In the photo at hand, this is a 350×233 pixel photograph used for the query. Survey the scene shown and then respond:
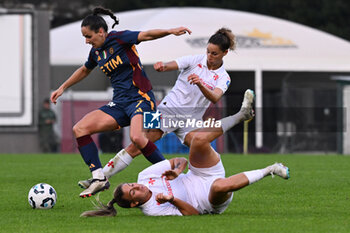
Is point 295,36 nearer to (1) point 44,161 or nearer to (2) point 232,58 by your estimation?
(2) point 232,58

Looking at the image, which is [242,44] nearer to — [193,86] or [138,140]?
[193,86]

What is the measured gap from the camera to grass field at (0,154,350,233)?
7.51 m

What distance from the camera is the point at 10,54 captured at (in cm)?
2627

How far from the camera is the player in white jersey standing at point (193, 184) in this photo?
8.02m

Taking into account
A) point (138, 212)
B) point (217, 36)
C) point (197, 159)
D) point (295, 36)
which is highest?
point (295, 36)

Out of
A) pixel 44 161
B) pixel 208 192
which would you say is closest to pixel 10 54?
pixel 44 161

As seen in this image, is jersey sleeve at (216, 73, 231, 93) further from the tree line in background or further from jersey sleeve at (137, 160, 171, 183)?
the tree line in background

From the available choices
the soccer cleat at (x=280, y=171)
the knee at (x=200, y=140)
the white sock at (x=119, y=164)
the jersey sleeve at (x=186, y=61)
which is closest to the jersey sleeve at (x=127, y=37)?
the jersey sleeve at (x=186, y=61)

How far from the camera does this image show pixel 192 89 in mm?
→ 9602

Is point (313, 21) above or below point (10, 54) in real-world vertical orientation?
above

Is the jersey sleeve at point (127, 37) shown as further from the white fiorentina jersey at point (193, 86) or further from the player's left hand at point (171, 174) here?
the player's left hand at point (171, 174)

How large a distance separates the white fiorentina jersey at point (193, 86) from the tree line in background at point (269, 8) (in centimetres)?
3860

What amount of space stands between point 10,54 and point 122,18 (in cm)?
1076

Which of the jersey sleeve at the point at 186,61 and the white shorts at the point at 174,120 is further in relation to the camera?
the white shorts at the point at 174,120
